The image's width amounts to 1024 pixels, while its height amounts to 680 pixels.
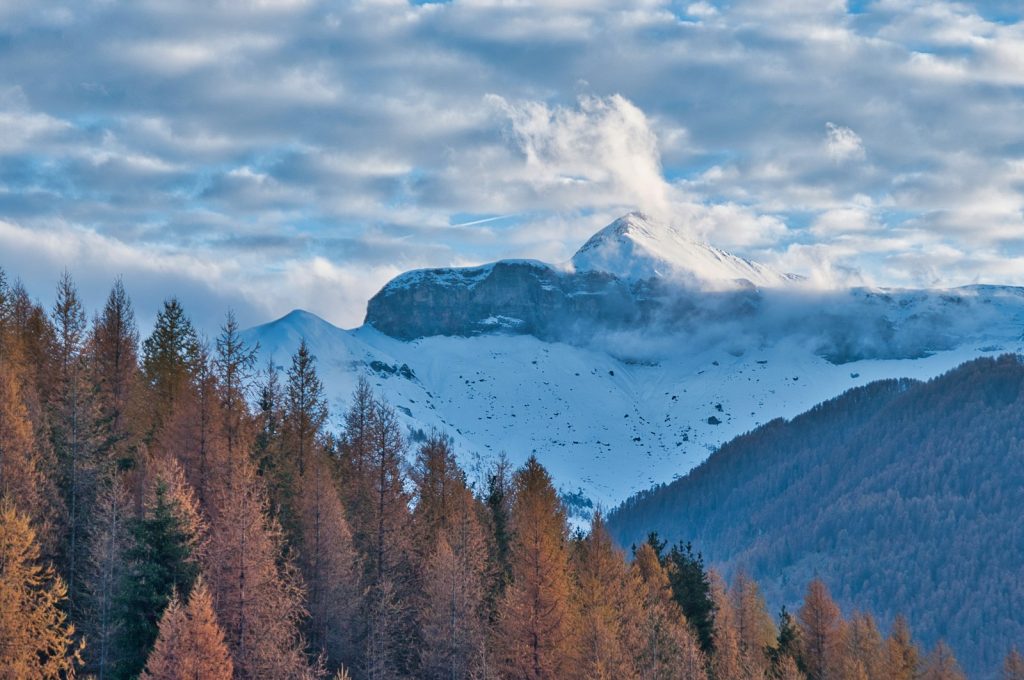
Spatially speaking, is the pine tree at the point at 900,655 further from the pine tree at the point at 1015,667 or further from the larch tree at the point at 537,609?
the larch tree at the point at 537,609

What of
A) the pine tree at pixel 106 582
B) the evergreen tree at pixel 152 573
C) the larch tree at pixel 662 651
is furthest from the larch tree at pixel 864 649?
the pine tree at pixel 106 582

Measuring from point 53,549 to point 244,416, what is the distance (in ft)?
52.6

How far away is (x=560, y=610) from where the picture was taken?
5919 centimetres

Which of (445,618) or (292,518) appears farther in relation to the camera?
(292,518)

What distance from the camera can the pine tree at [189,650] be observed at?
4147 centimetres

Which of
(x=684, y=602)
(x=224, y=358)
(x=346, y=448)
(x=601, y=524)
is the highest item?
(x=224, y=358)

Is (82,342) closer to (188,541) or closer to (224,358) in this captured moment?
(224,358)

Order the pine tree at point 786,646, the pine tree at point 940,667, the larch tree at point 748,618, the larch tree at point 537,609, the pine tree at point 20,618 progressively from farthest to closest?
the pine tree at point 940,667, the larch tree at point 748,618, the pine tree at point 786,646, the larch tree at point 537,609, the pine tree at point 20,618

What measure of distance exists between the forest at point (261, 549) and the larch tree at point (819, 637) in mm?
2175

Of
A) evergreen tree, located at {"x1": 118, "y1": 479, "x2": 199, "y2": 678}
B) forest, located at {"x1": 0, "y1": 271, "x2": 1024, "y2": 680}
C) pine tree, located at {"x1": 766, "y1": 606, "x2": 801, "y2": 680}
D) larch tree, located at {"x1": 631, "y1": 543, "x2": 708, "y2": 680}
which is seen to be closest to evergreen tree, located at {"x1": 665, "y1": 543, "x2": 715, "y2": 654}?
forest, located at {"x1": 0, "y1": 271, "x2": 1024, "y2": 680}

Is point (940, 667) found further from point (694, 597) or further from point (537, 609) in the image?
point (537, 609)

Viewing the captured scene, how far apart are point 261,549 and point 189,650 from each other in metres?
9.04

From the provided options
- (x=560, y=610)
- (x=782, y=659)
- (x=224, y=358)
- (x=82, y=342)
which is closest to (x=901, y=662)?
(x=782, y=659)

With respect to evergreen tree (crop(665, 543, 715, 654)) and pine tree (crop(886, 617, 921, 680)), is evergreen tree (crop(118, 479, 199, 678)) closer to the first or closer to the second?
evergreen tree (crop(665, 543, 715, 654))
